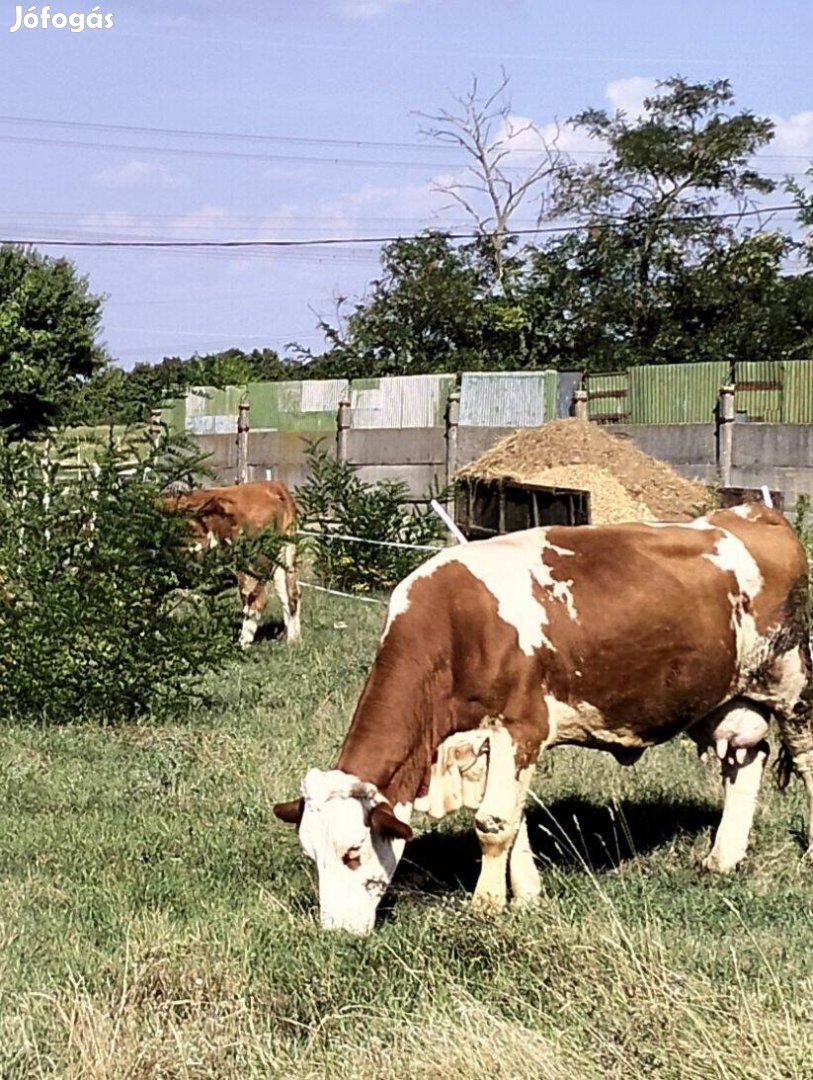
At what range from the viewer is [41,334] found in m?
41.8

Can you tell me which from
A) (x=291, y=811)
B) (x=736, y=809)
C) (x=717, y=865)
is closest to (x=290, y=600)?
(x=736, y=809)

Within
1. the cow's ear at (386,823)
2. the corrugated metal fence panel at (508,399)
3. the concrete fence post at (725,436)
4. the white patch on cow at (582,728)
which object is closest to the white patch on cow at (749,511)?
the white patch on cow at (582,728)

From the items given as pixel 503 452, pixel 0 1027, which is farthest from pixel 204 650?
pixel 503 452

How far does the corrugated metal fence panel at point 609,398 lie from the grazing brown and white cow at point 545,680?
13612 mm

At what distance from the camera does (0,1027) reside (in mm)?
4867

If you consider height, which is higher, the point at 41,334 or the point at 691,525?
the point at 41,334

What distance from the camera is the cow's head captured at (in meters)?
5.82

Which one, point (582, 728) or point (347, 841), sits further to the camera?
point (582, 728)

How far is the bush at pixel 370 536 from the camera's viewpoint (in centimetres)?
1839

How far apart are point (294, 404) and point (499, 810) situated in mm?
20975

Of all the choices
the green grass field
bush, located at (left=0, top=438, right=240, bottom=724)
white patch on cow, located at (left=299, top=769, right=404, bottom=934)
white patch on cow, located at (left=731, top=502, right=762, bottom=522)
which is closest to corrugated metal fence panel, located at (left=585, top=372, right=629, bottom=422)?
bush, located at (left=0, top=438, right=240, bottom=724)

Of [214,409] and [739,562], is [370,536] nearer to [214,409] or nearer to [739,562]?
[739,562]

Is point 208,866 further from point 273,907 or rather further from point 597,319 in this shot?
point 597,319

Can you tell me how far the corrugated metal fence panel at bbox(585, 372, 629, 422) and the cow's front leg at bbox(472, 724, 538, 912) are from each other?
1513 centimetres
